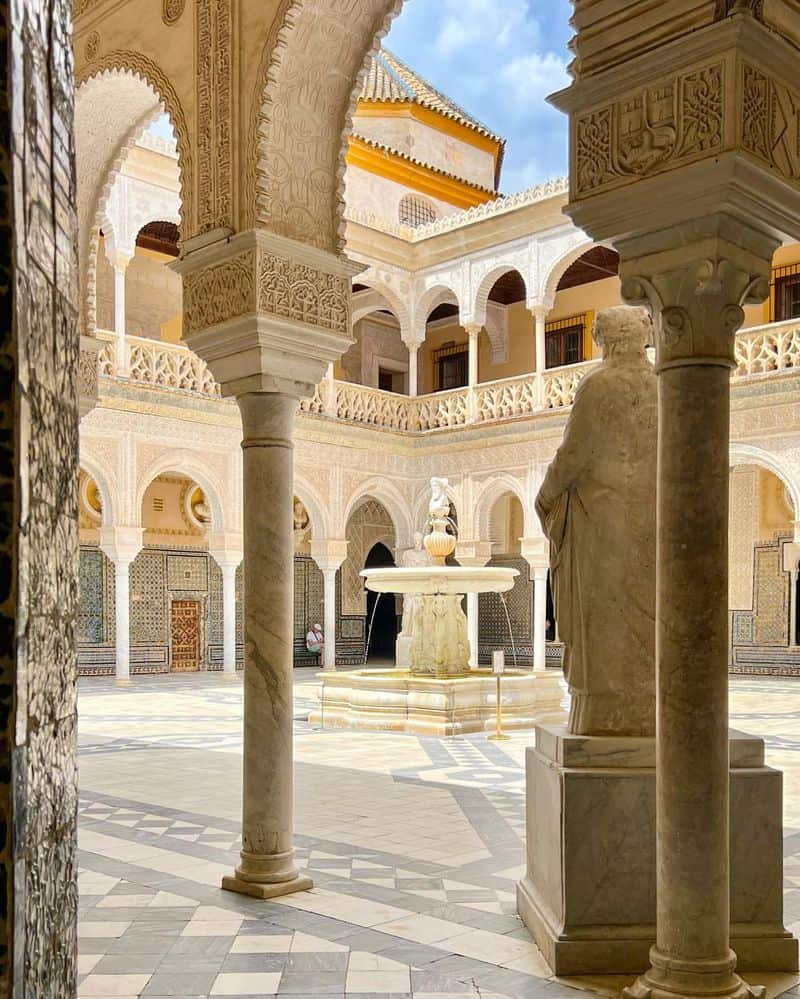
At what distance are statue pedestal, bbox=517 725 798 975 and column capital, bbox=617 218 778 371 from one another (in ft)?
4.25

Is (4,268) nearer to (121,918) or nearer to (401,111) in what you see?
(121,918)

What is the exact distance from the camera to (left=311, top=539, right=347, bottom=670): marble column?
61.0 feet

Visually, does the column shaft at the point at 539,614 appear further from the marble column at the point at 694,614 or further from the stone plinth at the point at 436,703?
the marble column at the point at 694,614

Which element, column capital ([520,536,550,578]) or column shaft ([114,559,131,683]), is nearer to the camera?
column shaft ([114,559,131,683])

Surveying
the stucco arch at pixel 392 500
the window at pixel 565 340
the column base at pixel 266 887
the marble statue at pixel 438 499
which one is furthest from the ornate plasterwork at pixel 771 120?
the window at pixel 565 340

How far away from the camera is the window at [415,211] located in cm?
2238

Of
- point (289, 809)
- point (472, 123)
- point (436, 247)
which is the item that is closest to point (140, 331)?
point (436, 247)

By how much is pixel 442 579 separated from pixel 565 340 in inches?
488

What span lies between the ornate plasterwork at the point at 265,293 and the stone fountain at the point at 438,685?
589 cm

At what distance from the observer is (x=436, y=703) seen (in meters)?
10.0

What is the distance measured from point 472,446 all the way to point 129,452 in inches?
239

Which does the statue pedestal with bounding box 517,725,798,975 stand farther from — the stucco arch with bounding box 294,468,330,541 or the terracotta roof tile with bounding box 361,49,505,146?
the terracotta roof tile with bounding box 361,49,505,146

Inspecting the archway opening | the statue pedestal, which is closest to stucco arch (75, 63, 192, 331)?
the statue pedestal

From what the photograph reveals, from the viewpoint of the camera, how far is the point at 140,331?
19469mm
